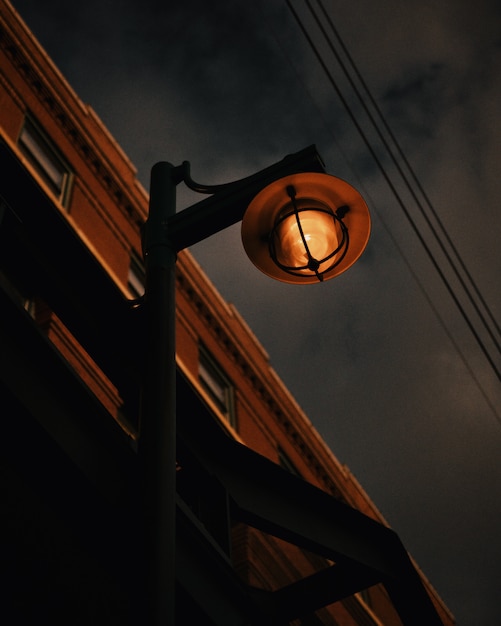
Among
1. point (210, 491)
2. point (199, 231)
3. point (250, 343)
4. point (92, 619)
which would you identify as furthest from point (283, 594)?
point (250, 343)

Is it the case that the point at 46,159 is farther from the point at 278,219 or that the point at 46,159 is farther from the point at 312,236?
the point at 312,236

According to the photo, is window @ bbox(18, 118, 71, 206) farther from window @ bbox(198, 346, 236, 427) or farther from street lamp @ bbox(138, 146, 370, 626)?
street lamp @ bbox(138, 146, 370, 626)

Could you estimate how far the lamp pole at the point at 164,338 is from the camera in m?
3.41

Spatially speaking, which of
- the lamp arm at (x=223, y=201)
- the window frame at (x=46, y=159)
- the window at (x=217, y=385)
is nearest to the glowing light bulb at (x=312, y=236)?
the lamp arm at (x=223, y=201)

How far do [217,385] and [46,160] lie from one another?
325 inches

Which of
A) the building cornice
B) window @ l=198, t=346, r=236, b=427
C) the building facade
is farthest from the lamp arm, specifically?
window @ l=198, t=346, r=236, b=427

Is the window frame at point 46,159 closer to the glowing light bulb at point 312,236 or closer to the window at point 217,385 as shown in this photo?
the window at point 217,385

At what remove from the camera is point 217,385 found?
23.2 metres

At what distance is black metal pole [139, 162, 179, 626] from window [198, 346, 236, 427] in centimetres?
1720

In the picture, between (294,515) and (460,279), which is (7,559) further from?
(460,279)

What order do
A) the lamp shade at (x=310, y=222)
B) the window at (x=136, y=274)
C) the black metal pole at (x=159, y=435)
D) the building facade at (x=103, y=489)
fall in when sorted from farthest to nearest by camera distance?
1. the window at (x=136, y=274)
2. the lamp shade at (x=310, y=222)
3. the building facade at (x=103, y=489)
4. the black metal pole at (x=159, y=435)

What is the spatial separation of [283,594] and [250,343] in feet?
65.4

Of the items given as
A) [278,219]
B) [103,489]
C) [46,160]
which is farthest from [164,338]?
[46,160]

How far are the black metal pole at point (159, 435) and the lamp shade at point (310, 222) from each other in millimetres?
888
